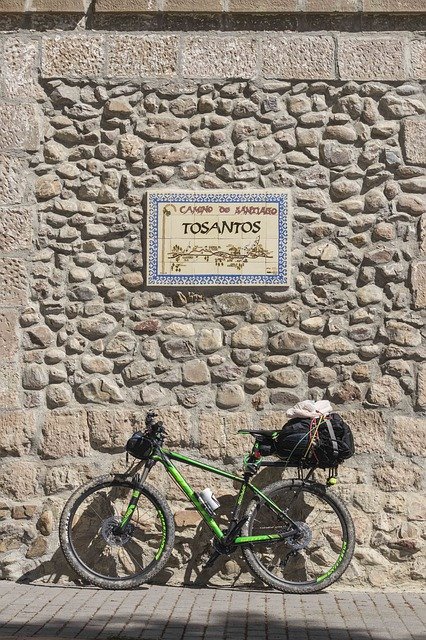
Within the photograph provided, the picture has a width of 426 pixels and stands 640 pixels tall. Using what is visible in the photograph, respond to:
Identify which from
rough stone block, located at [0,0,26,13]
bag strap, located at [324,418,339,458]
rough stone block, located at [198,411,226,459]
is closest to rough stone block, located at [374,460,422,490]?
bag strap, located at [324,418,339,458]

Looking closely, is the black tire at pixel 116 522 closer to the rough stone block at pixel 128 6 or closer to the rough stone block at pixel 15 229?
the rough stone block at pixel 15 229

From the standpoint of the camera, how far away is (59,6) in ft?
22.8

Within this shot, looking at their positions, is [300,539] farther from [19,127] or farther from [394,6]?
Result: [394,6]

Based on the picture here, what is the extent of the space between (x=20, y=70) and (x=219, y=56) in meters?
1.35

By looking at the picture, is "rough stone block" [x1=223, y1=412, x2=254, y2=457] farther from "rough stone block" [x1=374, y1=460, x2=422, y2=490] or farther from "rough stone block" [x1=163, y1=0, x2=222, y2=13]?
"rough stone block" [x1=163, y1=0, x2=222, y2=13]

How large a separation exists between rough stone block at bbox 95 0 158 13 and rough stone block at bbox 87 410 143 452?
8.77 ft

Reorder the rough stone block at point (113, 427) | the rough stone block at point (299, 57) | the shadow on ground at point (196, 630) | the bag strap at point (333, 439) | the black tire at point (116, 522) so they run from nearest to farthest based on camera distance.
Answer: the shadow on ground at point (196, 630) → the bag strap at point (333, 439) → the black tire at point (116, 522) → the rough stone block at point (113, 427) → the rough stone block at point (299, 57)

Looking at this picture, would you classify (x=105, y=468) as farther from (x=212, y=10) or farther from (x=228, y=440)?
(x=212, y=10)

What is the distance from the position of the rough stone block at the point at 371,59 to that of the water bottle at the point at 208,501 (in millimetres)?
2866

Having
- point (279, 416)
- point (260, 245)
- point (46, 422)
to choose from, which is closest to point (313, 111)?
point (260, 245)

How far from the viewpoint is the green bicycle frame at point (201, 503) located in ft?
21.1

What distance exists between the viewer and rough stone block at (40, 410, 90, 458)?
6781 mm

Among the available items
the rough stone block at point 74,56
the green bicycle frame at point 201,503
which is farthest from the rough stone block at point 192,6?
the green bicycle frame at point 201,503

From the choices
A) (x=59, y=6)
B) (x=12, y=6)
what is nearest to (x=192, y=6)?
Result: (x=59, y=6)
